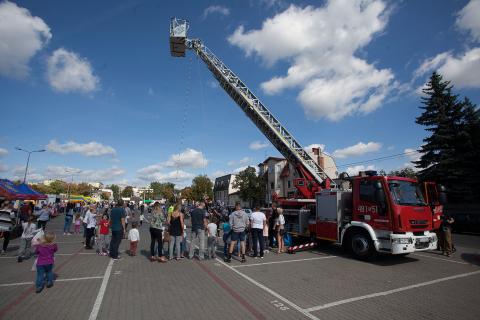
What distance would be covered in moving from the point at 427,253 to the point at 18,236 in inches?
743

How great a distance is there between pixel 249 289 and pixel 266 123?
9.78 m

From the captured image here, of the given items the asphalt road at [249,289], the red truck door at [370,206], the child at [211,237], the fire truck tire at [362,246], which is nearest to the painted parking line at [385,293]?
the asphalt road at [249,289]

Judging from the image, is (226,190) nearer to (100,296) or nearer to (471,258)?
(471,258)

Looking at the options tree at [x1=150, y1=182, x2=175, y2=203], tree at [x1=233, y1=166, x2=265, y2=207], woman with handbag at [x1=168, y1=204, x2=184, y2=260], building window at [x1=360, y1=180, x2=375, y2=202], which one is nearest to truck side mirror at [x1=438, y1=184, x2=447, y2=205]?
building window at [x1=360, y1=180, x2=375, y2=202]

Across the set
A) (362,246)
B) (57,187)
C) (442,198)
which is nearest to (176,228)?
(362,246)

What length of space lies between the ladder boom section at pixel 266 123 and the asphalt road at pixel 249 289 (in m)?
6.00

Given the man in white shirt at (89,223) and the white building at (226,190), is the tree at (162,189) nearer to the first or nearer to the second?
the white building at (226,190)

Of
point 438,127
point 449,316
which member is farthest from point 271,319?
point 438,127

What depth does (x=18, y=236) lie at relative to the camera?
1520 centimetres

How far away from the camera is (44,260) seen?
19.9 ft

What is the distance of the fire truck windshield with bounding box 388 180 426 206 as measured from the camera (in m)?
8.64

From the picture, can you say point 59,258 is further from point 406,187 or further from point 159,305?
point 406,187

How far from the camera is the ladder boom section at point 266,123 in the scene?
14.5 metres

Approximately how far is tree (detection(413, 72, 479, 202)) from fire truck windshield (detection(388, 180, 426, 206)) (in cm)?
1752
